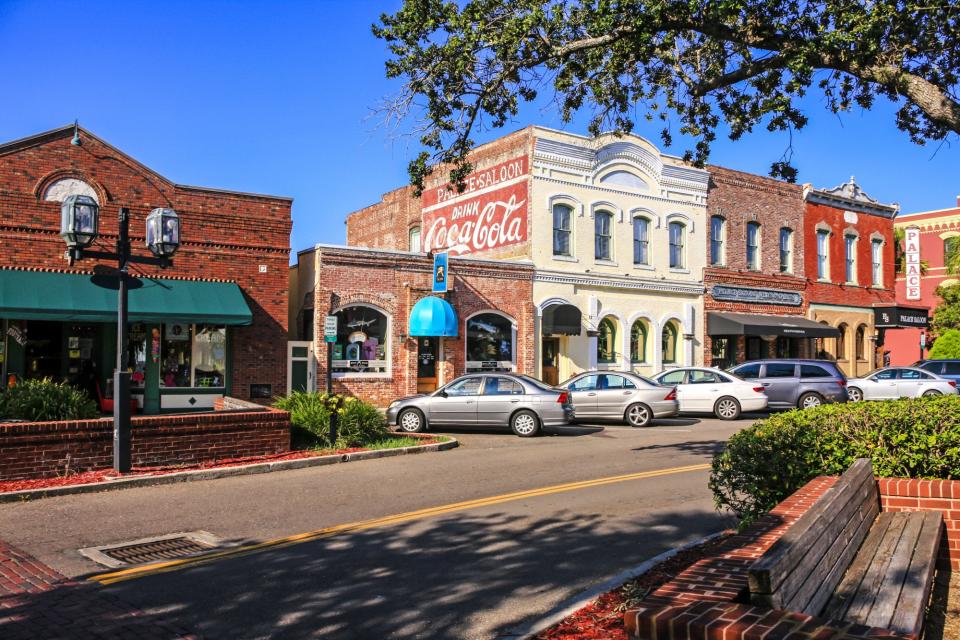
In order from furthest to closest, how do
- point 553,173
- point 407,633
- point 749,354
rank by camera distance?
point 749,354 → point 553,173 → point 407,633

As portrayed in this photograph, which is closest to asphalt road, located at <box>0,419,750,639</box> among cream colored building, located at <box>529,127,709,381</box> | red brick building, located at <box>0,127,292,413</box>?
red brick building, located at <box>0,127,292,413</box>

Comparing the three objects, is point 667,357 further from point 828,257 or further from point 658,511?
point 658,511

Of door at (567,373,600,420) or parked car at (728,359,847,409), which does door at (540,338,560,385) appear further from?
door at (567,373,600,420)

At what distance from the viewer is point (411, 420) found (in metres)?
17.8

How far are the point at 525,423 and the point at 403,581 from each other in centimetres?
1120

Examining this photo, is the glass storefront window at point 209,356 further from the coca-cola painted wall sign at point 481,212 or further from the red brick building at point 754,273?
the red brick building at point 754,273

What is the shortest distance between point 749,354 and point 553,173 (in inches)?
482

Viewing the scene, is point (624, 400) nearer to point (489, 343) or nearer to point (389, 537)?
point (489, 343)

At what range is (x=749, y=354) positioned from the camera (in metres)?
32.3

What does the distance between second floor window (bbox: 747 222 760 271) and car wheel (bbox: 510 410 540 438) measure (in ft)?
60.8

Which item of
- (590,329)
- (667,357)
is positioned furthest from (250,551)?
(667,357)

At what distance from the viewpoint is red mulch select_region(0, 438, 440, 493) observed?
33.7 feet

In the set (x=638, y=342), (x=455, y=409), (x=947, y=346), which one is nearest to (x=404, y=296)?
(x=455, y=409)

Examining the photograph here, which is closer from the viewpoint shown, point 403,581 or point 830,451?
point 403,581
